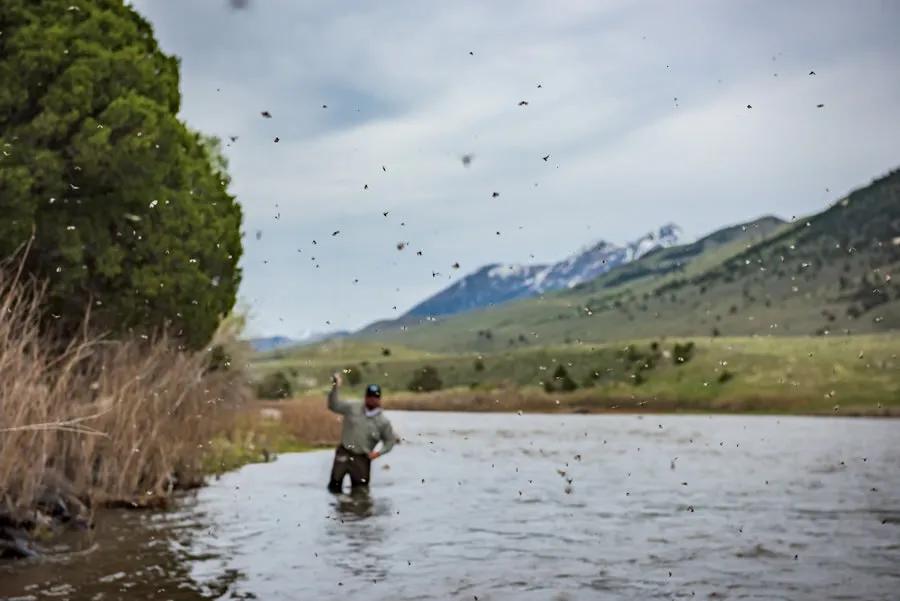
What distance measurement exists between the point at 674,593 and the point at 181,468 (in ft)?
48.0

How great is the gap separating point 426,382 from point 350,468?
13150cm

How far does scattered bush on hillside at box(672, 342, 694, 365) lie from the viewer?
433 feet

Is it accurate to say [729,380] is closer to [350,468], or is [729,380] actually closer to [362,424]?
[350,468]

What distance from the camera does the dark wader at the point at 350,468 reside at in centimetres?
2427

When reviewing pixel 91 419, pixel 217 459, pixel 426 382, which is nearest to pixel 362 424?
pixel 91 419

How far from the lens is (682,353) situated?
13625cm

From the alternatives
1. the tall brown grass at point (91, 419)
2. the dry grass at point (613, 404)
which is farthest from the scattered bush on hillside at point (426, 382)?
the tall brown grass at point (91, 419)

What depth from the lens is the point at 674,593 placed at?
547 inches

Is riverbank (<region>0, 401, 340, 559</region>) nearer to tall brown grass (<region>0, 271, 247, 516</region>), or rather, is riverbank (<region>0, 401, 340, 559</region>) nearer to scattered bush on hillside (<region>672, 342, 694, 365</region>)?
tall brown grass (<region>0, 271, 247, 516</region>)

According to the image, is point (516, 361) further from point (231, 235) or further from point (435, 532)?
point (435, 532)

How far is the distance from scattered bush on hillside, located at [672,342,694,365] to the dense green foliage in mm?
109399

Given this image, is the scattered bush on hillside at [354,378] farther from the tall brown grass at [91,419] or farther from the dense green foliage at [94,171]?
the tall brown grass at [91,419]

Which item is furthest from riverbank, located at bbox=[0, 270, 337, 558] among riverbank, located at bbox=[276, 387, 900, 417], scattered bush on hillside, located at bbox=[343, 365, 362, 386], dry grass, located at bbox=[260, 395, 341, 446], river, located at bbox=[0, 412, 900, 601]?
scattered bush on hillside, located at bbox=[343, 365, 362, 386]

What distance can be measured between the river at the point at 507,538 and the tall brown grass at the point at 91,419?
0.95 metres
